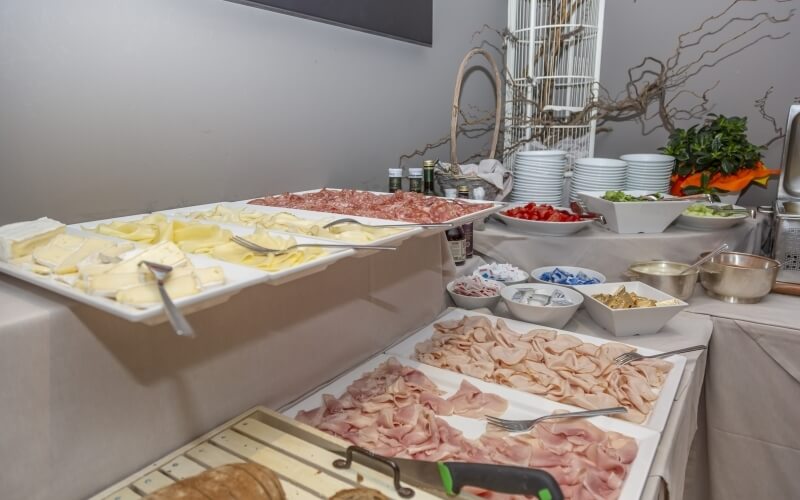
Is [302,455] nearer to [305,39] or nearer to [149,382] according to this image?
[149,382]

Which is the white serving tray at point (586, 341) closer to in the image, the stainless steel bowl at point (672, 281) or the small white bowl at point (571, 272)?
the small white bowl at point (571, 272)

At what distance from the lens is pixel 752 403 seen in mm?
1382

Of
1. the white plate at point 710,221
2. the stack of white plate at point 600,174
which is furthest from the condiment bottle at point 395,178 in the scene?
the white plate at point 710,221

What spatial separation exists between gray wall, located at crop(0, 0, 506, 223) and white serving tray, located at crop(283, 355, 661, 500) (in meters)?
0.60

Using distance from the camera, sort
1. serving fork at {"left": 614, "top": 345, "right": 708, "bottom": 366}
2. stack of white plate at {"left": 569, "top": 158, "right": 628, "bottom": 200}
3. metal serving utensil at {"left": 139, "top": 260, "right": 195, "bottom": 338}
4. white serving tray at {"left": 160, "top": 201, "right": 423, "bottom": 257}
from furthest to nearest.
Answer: stack of white plate at {"left": 569, "top": 158, "right": 628, "bottom": 200}, serving fork at {"left": 614, "top": 345, "right": 708, "bottom": 366}, white serving tray at {"left": 160, "top": 201, "right": 423, "bottom": 257}, metal serving utensil at {"left": 139, "top": 260, "right": 195, "bottom": 338}

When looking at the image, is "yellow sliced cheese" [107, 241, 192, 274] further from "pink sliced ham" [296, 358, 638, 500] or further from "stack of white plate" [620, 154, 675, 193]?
"stack of white plate" [620, 154, 675, 193]

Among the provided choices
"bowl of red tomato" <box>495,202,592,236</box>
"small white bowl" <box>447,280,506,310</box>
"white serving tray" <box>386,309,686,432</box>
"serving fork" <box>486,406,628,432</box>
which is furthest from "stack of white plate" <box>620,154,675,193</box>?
"serving fork" <box>486,406,628,432</box>

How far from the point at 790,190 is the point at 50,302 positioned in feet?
7.80

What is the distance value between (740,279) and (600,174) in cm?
63

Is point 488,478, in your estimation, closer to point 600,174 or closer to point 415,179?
point 415,179

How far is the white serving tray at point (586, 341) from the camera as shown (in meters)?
0.90

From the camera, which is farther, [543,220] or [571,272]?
[543,220]

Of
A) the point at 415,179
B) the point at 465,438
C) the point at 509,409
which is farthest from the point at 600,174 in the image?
the point at 465,438

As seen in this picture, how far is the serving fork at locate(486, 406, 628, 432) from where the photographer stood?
33.4 inches
